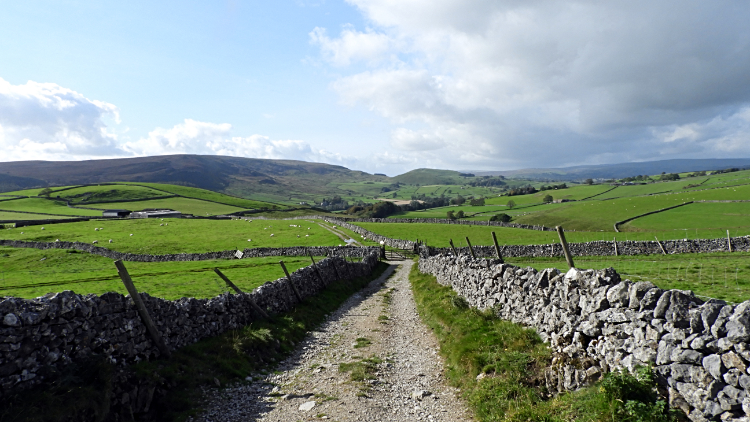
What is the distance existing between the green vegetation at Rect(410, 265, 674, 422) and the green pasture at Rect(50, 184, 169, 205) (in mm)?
167951

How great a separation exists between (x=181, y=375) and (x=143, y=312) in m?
2.10

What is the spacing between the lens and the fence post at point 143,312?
1054cm

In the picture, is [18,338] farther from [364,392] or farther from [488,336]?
[488,336]

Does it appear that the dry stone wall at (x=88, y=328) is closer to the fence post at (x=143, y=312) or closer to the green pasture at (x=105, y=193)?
the fence post at (x=143, y=312)

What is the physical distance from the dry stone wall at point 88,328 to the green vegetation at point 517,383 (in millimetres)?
8513

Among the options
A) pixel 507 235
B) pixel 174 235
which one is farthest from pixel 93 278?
pixel 507 235

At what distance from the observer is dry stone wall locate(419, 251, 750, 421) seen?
18.8ft

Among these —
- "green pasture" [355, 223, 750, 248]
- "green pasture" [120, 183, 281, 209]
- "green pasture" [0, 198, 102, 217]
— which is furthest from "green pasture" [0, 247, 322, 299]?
"green pasture" [120, 183, 281, 209]

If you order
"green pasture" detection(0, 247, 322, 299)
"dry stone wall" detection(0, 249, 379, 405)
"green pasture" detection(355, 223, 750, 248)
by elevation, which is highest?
"dry stone wall" detection(0, 249, 379, 405)

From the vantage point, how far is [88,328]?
914 centimetres

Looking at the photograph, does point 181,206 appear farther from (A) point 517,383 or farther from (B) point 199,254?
(A) point 517,383

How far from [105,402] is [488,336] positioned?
33.1ft

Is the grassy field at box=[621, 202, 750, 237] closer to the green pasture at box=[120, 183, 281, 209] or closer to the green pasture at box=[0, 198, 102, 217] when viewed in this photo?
the green pasture at box=[120, 183, 281, 209]

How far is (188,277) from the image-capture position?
29.2 meters
